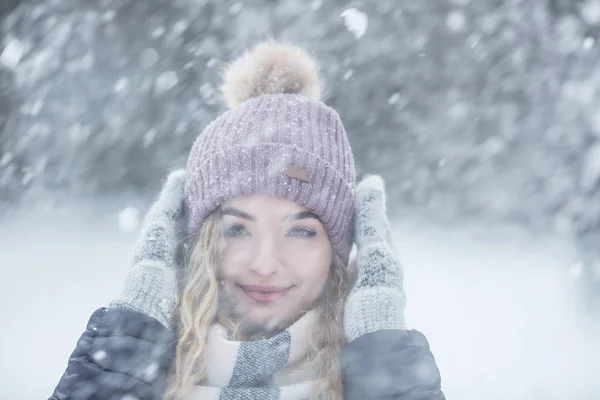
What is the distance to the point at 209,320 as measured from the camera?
1.42m

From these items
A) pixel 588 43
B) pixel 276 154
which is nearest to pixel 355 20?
pixel 588 43

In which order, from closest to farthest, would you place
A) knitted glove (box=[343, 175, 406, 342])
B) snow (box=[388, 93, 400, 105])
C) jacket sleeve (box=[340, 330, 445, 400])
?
1. jacket sleeve (box=[340, 330, 445, 400])
2. knitted glove (box=[343, 175, 406, 342])
3. snow (box=[388, 93, 400, 105])

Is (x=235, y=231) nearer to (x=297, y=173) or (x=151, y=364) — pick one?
(x=297, y=173)

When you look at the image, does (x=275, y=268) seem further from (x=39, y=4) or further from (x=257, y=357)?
(x=39, y=4)

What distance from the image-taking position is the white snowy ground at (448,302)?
7.55 feet

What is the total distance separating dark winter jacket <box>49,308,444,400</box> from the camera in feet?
4.07

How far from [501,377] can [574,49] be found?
1.32 meters

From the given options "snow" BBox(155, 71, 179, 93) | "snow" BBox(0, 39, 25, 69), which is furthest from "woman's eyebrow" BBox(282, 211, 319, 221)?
"snow" BBox(0, 39, 25, 69)

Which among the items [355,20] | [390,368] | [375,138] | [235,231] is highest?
[355,20]

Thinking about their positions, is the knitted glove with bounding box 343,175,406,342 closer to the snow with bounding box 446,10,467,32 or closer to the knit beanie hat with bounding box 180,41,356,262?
the knit beanie hat with bounding box 180,41,356,262

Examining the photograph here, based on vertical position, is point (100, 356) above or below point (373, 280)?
below

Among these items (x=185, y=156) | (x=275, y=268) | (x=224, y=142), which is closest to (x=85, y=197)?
(x=185, y=156)

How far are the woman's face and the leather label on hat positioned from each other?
6cm

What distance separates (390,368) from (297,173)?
19.9 inches
